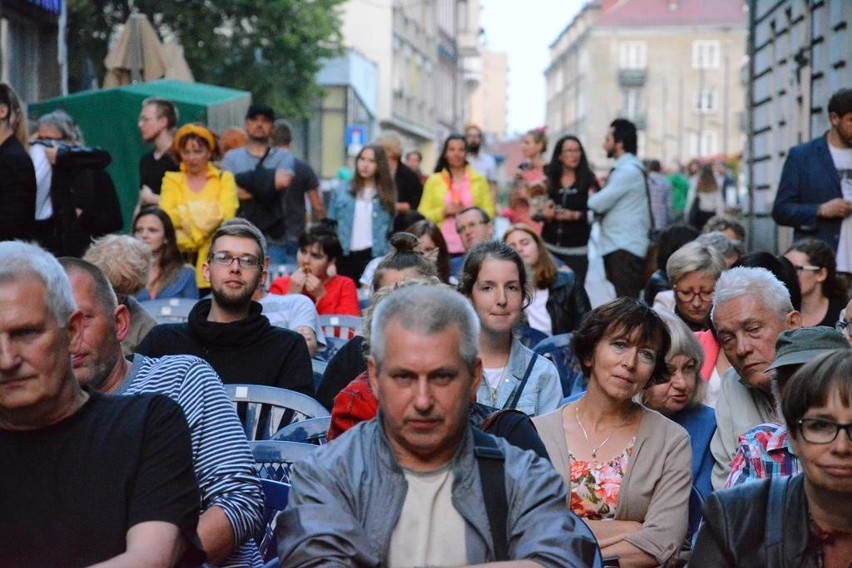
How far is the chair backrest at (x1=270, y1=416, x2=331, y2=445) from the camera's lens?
6.12 meters

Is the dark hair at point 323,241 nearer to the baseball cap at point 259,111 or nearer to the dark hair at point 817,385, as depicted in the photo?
the baseball cap at point 259,111

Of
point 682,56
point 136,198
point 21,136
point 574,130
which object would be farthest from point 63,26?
point 574,130

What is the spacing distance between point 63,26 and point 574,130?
102541mm

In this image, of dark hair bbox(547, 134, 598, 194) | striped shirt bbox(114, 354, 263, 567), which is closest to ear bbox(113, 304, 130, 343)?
striped shirt bbox(114, 354, 263, 567)

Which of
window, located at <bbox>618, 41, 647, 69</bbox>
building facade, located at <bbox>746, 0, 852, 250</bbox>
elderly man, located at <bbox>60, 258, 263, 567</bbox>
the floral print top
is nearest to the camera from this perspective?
elderly man, located at <bbox>60, 258, 263, 567</bbox>

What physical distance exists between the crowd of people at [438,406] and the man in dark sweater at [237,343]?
0.01m

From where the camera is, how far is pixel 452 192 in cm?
1484

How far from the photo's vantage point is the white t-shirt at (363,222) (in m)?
14.5

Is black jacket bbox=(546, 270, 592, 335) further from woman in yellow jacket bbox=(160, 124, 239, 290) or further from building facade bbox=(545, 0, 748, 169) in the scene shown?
building facade bbox=(545, 0, 748, 169)

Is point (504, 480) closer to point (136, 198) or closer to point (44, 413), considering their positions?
point (44, 413)

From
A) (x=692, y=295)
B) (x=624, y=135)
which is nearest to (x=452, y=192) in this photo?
(x=624, y=135)

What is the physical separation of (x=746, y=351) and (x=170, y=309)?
4.57 m

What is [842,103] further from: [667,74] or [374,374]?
[667,74]

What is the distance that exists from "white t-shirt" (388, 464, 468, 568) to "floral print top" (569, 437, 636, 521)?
161 centimetres
